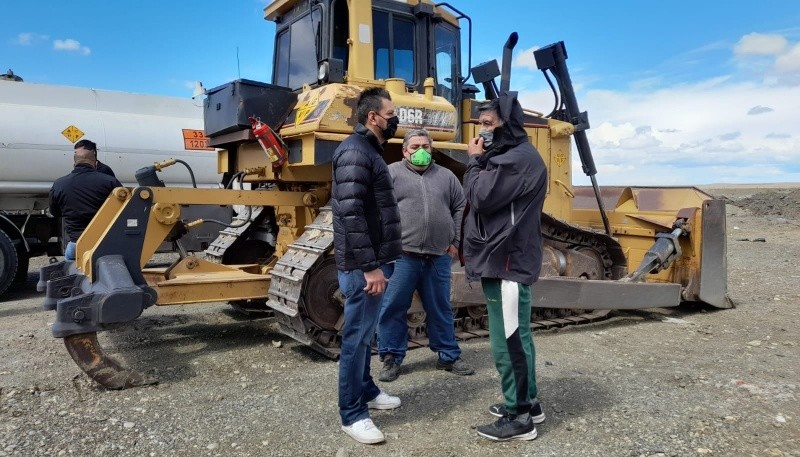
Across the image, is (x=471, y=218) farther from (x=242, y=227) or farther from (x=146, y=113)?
(x=146, y=113)

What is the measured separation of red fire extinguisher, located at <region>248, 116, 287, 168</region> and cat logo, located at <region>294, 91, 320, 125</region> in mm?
229

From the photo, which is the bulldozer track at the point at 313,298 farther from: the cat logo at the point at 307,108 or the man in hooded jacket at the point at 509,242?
the man in hooded jacket at the point at 509,242

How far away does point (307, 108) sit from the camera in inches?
204

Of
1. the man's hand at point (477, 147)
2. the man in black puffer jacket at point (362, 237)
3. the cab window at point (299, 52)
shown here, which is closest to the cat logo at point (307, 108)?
the cab window at point (299, 52)

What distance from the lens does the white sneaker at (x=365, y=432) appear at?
3.33 meters

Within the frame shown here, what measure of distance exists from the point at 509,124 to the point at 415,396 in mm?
1853

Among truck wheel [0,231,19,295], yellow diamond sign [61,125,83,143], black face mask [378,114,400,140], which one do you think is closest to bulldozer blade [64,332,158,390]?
black face mask [378,114,400,140]

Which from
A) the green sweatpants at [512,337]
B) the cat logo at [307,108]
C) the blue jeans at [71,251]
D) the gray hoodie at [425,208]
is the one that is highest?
the cat logo at [307,108]

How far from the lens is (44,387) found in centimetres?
427

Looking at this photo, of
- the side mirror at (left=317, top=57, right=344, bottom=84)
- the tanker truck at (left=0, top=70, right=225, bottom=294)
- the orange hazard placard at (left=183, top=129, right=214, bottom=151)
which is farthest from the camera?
the orange hazard placard at (left=183, top=129, right=214, bottom=151)

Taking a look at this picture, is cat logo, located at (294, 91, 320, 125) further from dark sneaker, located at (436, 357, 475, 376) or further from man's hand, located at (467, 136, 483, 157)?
dark sneaker, located at (436, 357, 475, 376)

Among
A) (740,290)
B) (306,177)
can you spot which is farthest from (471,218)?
(740,290)

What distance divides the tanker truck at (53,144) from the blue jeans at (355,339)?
682 cm

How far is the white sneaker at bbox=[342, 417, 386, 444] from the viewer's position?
3.33m
